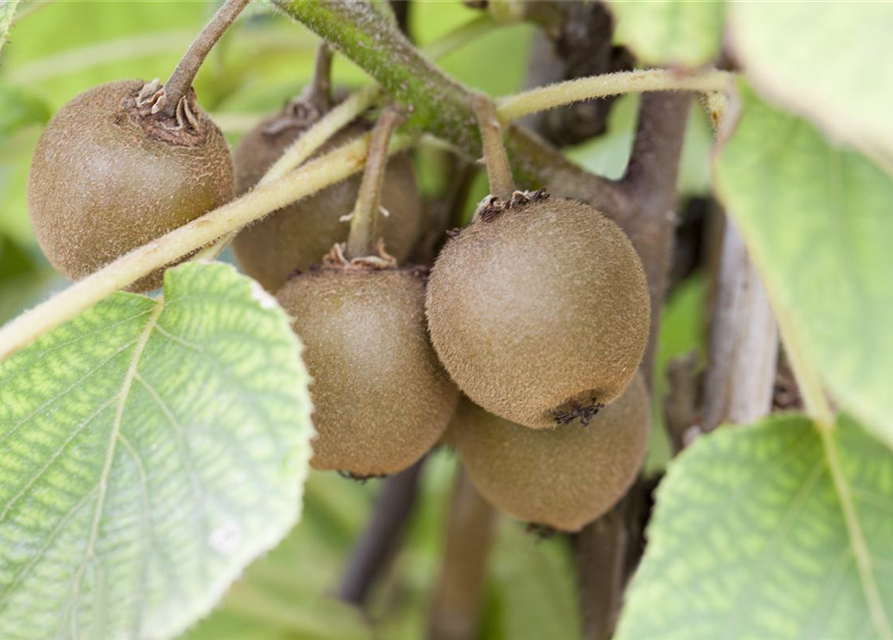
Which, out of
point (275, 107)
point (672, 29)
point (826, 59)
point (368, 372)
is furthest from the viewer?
point (275, 107)

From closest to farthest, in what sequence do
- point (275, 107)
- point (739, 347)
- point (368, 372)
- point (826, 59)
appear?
point (826, 59), point (368, 372), point (739, 347), point (275, 107)

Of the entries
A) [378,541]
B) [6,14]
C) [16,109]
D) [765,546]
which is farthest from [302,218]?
[378,541]

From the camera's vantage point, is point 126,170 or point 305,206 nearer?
point 126,170

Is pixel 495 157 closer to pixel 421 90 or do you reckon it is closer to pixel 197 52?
pixel 421 90

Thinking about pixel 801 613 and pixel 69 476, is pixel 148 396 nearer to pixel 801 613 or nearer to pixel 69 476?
pixel 69 476

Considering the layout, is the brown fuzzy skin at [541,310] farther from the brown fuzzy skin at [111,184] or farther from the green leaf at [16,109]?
the green leaf at [16,109]

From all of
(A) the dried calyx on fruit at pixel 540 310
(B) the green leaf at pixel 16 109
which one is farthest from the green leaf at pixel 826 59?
(B) the green leaf at pixel 16 109

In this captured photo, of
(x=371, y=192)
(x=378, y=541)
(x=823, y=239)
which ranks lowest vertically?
(x=378, y=541)

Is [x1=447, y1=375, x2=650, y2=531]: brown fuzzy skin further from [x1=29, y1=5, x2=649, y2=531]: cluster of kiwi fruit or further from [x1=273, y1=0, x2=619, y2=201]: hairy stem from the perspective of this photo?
[x1=273, y1=0, x2=619, y2=201]: hairy stem
